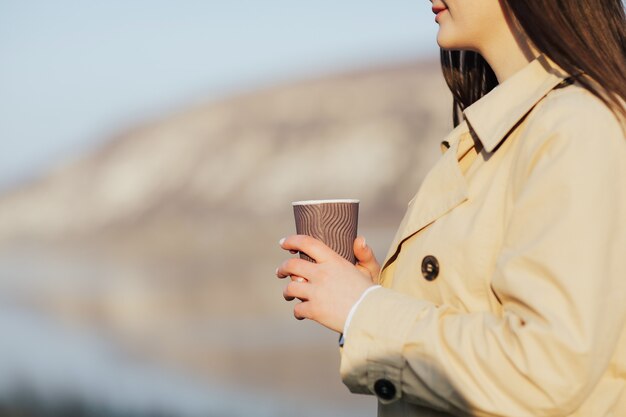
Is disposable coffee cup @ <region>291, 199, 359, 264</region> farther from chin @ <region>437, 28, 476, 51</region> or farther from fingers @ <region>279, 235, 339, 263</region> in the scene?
chin @ <region>437, 28, 476, 51</region>

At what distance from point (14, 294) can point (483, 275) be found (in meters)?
8.95

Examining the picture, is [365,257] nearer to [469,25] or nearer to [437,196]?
[437,196]

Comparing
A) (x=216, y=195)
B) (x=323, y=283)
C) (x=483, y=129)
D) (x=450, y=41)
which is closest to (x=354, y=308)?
(x=323, y=283)

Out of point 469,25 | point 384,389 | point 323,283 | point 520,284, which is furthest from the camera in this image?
point 469,25

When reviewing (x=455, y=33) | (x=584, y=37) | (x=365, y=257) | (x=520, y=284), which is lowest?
(x=520, y=284)

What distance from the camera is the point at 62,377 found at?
23.4 feet

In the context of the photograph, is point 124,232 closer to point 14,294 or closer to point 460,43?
point 14,294

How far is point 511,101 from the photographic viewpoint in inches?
57.6

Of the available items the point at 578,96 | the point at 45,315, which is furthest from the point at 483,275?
the point at 45,315

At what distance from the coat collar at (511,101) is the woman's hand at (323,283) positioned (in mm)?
313

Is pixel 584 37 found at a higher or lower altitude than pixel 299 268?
higher

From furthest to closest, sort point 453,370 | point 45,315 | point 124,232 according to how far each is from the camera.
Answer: point 124,232
point 45,315
point 453,370

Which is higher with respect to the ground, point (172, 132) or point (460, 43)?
point (172, 132)

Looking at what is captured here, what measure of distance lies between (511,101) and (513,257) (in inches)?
13.3
